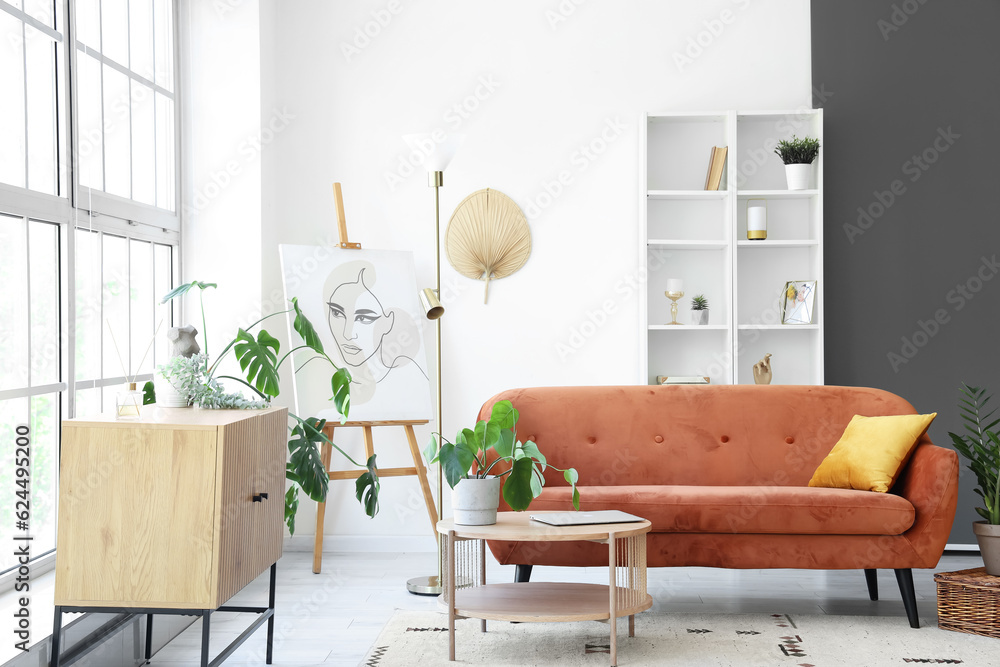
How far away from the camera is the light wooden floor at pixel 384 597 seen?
2977 mm

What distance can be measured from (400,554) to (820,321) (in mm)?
2430

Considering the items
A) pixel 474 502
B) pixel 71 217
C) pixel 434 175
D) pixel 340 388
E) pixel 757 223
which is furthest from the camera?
pixel 757 223

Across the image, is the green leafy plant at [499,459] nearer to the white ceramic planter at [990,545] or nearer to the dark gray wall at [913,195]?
the white ceramic planter at [990,545]

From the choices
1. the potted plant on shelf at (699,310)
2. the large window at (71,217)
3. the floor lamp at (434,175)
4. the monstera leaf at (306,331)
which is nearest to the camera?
the large window at (71,217)

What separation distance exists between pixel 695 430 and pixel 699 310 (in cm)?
91

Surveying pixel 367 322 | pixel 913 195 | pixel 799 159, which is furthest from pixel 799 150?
pixel 367 322

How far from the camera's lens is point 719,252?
4.61 m

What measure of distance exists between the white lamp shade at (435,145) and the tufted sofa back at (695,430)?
3.54 feet

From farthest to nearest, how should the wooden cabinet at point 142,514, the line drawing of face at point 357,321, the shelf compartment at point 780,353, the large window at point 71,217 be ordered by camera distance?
the shelf compartment at point 780,353 → the line drawing of face at point 357,321 → the large window at point 71,217 → the wooden cabinet at point 142,514

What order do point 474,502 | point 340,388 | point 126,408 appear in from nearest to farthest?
point 126,408 → point 474,502 → point 340,388

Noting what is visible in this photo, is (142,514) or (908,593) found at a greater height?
(142,514)

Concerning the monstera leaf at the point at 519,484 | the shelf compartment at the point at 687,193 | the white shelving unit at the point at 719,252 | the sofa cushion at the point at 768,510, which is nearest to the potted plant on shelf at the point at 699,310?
the white shelving unit at the point at 719,252

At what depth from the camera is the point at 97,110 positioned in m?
3.41

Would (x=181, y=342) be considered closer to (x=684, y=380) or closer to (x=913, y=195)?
(x=684, y=380)
